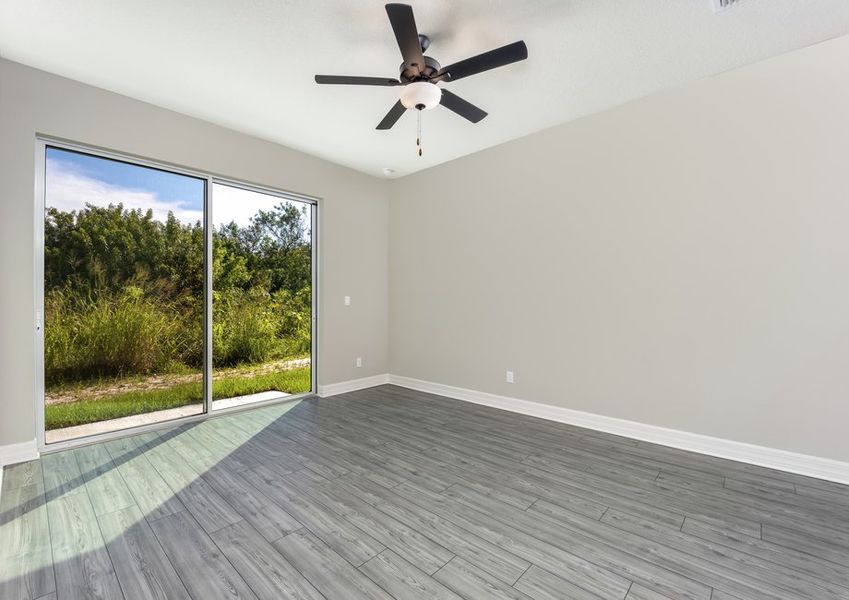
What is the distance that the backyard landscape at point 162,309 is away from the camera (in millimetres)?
3068

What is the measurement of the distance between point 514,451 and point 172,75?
3.91 m

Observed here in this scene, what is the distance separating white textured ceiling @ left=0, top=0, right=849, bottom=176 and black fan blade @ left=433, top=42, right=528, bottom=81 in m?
0.31

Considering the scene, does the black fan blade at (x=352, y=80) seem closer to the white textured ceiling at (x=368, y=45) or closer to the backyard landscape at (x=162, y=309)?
the white textured ceiling at (x=368, y=45)

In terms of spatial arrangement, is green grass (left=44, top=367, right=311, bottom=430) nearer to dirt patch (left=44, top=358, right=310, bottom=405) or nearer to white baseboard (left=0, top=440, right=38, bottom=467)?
dirt patch (left=44, top=358, right=310, bottom=405)

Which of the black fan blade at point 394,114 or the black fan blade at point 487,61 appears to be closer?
the black fan blade at point 487,61

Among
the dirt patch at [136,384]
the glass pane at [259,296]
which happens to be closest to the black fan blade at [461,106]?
the glass pane at [259,296]

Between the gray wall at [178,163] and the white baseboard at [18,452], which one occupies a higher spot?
the gray wall at [178,163]

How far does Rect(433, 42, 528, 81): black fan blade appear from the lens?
2.09 meters

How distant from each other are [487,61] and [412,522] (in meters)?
2.61

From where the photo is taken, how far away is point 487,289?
432cm

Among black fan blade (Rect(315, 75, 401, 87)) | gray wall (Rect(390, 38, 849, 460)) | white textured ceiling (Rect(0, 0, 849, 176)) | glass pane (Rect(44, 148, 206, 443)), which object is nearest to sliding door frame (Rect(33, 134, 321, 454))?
glass pane (Rect(44, 148, 206, 443))

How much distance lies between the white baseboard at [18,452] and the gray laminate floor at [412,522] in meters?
0.09

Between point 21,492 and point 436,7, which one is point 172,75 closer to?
point 436,7

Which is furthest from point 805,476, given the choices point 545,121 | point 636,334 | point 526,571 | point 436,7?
point 436,7
